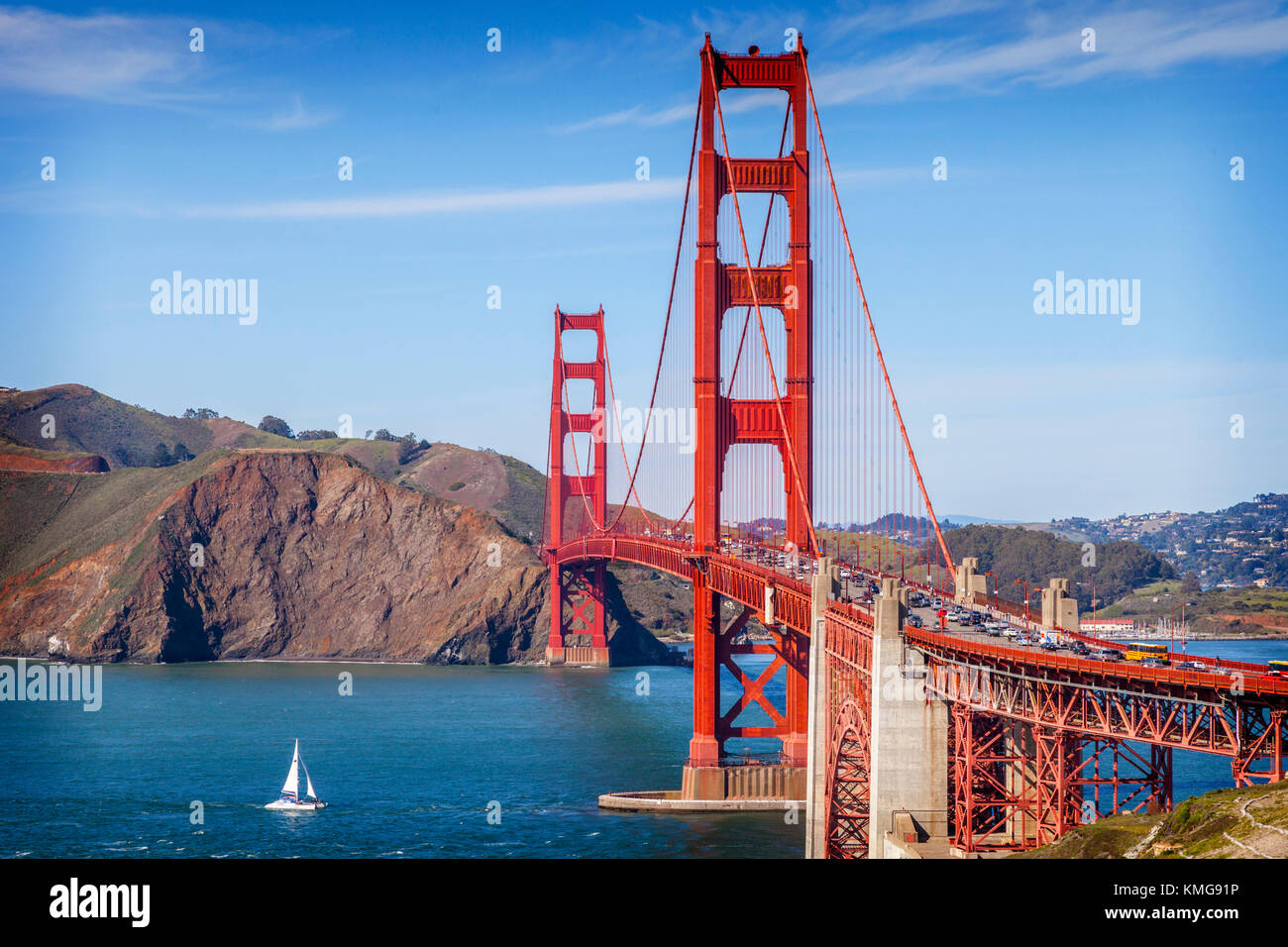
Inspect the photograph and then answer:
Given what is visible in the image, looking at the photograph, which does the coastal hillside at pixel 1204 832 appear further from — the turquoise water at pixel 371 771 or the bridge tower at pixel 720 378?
the bridge tower at pixel 720 378

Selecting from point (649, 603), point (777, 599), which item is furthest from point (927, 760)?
point (649, 603)

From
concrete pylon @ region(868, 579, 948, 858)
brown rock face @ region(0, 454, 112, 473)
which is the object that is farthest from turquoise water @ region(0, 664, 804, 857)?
brown rock face @ region(0, 454, 112, 473)

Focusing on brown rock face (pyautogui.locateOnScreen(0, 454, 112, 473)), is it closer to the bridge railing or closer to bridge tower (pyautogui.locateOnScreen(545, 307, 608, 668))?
bridge tower (pyautogui.locateOnScreen(545, 307, 608, 668))

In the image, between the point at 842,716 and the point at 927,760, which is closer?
the point at 927,760

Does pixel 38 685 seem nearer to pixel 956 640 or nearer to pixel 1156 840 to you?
pixel 956 640

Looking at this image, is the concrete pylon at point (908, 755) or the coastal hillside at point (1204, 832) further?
the concrete pylon at point (908, 755)

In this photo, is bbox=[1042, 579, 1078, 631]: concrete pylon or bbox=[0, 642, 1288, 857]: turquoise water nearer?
bbox=[1042, 579, 1078, 631]: concrete pylon

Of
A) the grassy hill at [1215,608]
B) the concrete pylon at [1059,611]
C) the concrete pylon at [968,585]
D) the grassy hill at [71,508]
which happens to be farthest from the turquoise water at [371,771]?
the grassy hill at [1215,608]
